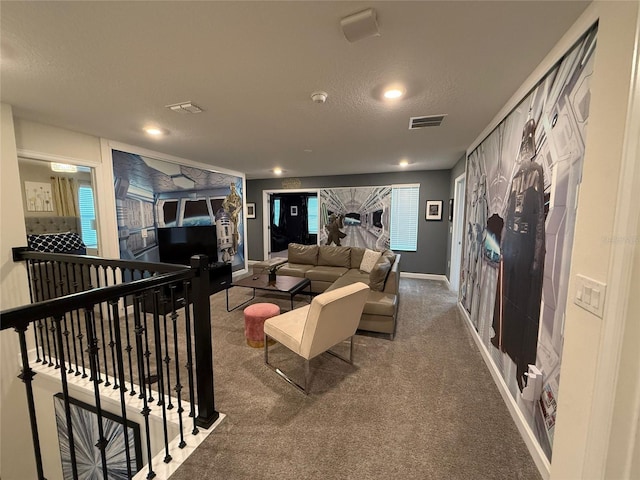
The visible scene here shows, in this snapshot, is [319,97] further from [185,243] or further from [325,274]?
[185,243]

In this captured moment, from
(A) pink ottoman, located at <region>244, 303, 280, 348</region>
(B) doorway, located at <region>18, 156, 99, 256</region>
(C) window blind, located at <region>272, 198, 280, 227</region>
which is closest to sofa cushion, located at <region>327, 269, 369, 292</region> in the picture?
(A) pink ottoman, located at <region>244, 303, 280, 348</region>

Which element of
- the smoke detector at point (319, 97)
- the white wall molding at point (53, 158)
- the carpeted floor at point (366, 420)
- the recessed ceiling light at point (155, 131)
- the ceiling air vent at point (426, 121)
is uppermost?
the recessed ceiling light at point (155, 131)

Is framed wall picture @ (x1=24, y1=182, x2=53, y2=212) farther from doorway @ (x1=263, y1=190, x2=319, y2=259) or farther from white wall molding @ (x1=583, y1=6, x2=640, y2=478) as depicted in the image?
white wall molding @ (x1=583, y1=6, x2=640, y2=478)

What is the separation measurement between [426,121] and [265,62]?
1.81 m

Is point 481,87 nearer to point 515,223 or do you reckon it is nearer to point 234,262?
point 515,223

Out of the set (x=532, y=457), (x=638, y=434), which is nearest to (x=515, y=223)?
(x=638, y=434)

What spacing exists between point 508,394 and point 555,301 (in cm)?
101

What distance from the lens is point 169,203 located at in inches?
173

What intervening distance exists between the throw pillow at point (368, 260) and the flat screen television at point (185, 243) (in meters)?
2.91

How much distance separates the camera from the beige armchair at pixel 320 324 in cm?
192

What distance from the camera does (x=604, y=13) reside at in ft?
3.52

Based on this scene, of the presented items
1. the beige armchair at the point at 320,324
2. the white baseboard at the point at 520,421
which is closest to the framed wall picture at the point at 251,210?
the beige armchair at the point at 320,324

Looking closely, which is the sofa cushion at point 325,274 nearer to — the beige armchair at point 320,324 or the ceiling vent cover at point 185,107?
the beige armchair at point 320,324

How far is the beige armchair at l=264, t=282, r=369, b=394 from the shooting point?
75.7 inches
